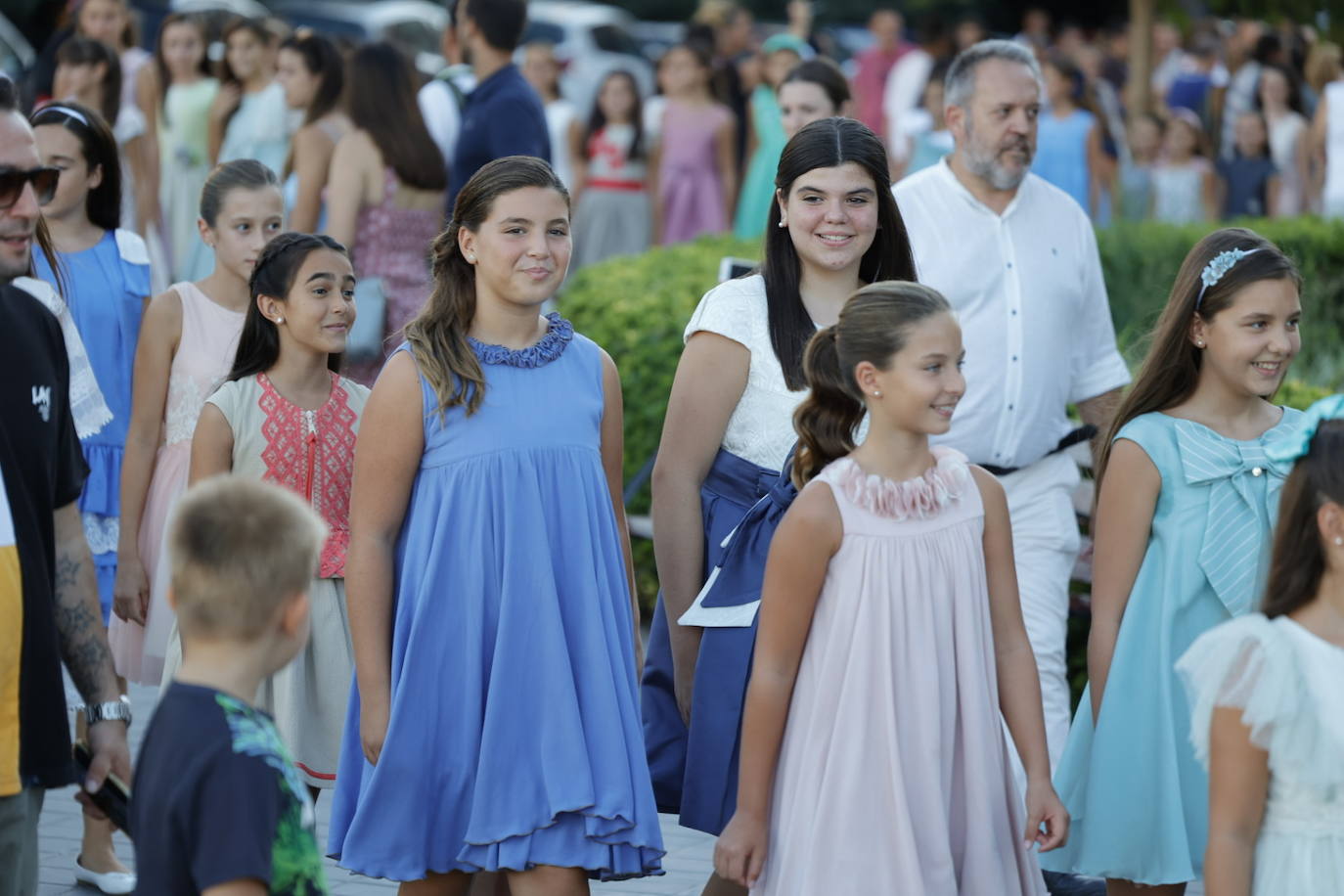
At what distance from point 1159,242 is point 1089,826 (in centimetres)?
625

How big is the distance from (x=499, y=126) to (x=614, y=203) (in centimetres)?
701

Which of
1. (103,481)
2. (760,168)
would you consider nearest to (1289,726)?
(103,481)

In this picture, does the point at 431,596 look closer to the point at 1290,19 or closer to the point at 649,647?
the point at 649,647

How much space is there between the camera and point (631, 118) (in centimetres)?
1503

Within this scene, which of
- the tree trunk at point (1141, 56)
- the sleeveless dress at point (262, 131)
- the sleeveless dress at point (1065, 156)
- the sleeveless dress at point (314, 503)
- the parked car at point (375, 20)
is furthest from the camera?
the parked car at point (375, 20)

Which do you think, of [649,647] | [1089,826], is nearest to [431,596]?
[649,647]

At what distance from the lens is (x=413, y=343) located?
406 centimetres

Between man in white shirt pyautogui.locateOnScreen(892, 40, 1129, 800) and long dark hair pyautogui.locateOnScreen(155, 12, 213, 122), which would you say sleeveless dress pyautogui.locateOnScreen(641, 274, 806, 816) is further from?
long dark hair pyautogui.locateOnScreen(155, 12, 213, 122)

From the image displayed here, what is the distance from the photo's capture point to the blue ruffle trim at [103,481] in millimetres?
5898

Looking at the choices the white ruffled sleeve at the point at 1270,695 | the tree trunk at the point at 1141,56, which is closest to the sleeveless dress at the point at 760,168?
the tree trunk at the point at 1141,56

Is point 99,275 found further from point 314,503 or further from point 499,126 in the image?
point 499,126

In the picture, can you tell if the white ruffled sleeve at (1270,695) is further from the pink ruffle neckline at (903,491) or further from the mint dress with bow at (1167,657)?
the mint dress with bow at (1167,657)

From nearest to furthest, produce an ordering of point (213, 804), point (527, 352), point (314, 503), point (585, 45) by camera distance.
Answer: point (213, 804) < point (527, 352) < point (314, 503) < point (585, 45)

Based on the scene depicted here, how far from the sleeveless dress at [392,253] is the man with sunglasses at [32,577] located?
445cm
